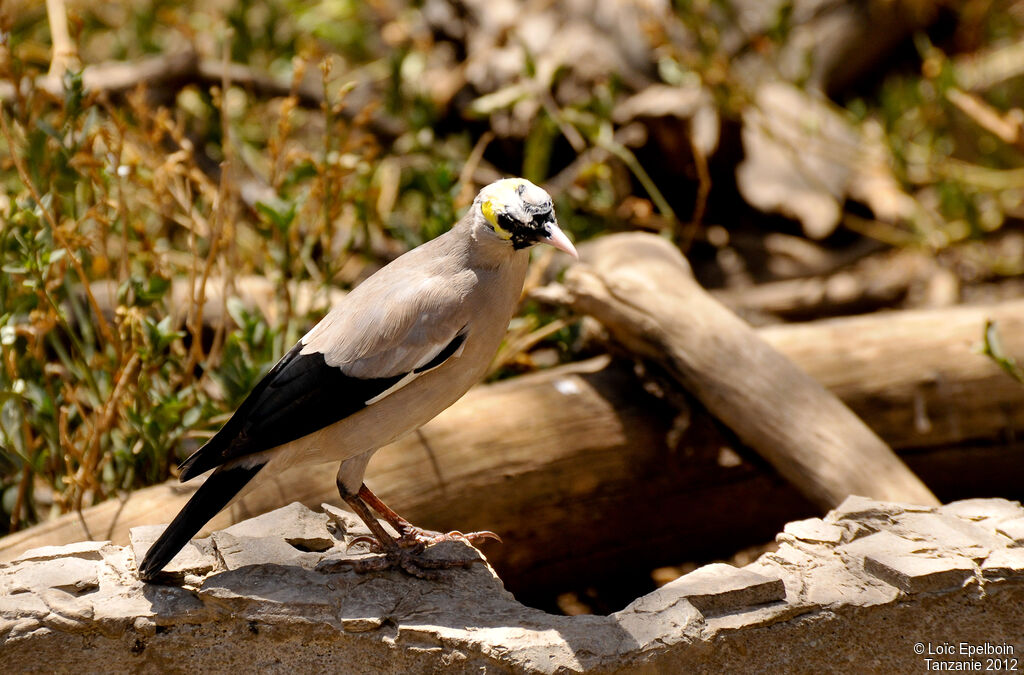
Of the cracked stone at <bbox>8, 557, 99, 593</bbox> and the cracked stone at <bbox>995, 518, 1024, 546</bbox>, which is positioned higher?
the cracked stone at <bbox>995, 518, 1024, 546</bbox>

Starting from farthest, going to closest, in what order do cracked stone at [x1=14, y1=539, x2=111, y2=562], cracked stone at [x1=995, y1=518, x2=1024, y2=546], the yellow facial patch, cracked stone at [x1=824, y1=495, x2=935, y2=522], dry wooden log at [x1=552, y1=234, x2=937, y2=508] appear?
1. dry wooden log at [x1=552, y1=234, x2=937, y2=508]
2. cracked stone at [x1=824, y1=495, x2=935, y2=522]
3. cracked stone at [x1=995, y1=518, x2=1024, y2=546]
4. cracked stone at [x1=14, y1=539, x2=111, y2=562]
5. the yellow facial patch

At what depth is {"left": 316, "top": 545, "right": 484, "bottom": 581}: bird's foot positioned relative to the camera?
293 centimetres

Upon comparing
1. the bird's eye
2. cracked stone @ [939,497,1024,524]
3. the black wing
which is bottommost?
cracked stone @ [939,497,1024,524]

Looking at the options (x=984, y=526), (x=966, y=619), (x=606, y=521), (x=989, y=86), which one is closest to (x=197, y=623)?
(x=606, y=521)

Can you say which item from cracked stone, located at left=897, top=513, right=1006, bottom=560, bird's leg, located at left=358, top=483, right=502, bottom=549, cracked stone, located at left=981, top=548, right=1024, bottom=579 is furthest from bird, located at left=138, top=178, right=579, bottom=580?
cracked stone, located at left=981, top=548, right=1024, bottom=579

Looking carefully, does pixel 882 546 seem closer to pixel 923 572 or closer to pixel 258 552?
pixel 923 572

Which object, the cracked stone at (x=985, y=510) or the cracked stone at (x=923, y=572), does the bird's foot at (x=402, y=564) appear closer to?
the cracked stone at (x=923, y=572)

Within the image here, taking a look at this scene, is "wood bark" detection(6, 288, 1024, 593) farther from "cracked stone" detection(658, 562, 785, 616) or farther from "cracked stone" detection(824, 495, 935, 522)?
"cracked stone" detection(658, 562, 785, 616)

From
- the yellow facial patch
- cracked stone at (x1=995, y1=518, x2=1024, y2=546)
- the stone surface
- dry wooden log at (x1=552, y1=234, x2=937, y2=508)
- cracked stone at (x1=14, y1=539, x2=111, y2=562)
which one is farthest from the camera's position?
dry wooden log at (x1=552, y1=234, x2=937, y2=508)

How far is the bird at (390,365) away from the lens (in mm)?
2812

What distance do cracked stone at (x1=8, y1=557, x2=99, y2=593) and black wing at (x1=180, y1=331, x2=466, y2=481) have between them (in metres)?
0.37

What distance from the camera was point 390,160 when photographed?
20.8 feet

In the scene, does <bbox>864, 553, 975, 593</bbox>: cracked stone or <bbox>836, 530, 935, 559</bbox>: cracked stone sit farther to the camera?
<bbox>836, 530, 935, 559</bbox>: cracked stone

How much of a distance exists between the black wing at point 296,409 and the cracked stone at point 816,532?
48.9 inches
